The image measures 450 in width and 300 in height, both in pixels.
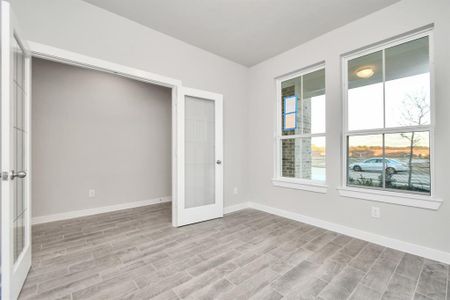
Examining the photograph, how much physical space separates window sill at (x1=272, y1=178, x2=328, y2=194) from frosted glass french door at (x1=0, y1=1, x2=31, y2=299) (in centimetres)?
324

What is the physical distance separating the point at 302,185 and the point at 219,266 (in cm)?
189

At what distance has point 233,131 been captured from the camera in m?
3.91

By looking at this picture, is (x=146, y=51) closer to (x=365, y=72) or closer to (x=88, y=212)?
(x=88, y=212)

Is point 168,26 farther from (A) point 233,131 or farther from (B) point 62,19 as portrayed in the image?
(A) point 233,131

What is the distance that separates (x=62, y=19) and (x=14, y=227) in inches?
85.6

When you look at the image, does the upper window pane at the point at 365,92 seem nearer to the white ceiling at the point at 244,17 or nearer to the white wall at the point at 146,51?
the white ceiling at the point at 244,17

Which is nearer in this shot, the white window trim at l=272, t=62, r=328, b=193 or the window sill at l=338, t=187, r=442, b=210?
the window sill at l=338, t=187, r=442, b=210

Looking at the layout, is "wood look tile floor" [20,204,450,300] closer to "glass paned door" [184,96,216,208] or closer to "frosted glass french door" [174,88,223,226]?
"frosted glass french door" [174,88,223,226]

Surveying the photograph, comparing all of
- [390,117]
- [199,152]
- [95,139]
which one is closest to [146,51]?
[199,152]

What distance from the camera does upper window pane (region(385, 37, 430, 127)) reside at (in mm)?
2221

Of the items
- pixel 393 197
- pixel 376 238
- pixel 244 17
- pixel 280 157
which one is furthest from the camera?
pixel 280 157

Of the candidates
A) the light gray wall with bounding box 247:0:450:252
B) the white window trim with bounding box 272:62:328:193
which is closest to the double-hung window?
the light gray wall with bounding box 247:0:450:252

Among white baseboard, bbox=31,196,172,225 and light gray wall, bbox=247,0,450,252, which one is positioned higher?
light gray wall, bbox=247,0,450,252

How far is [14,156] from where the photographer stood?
1.53m
